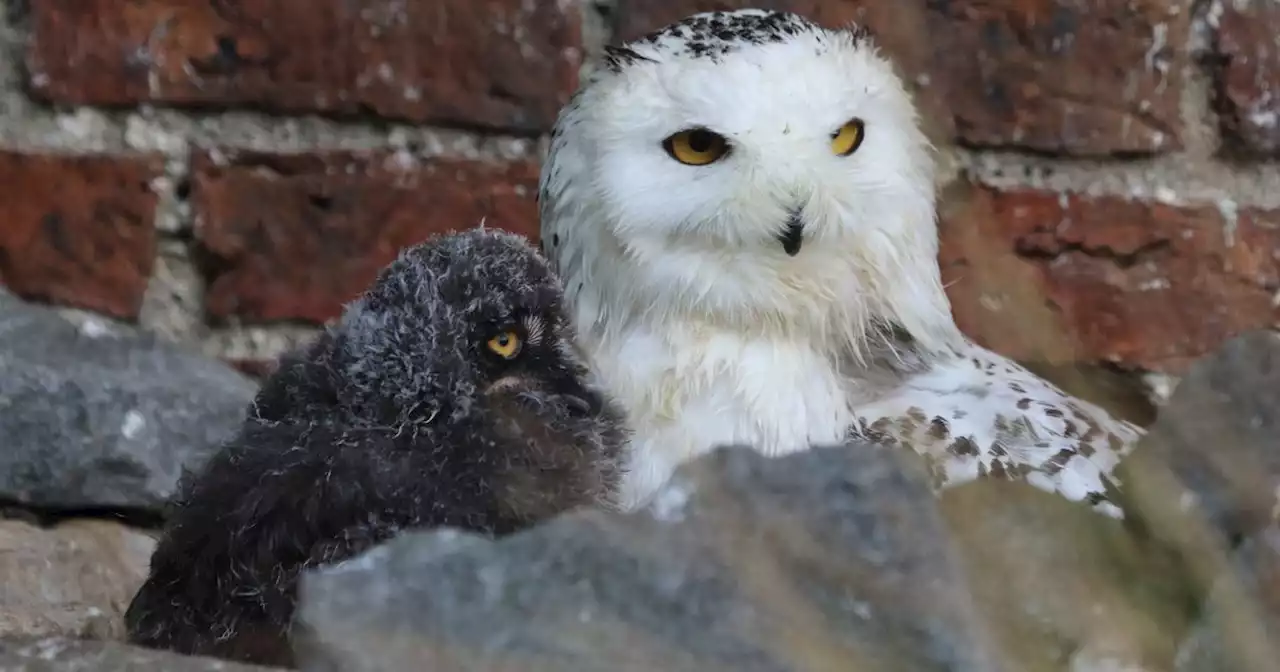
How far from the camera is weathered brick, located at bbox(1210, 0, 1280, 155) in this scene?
77 centimetres

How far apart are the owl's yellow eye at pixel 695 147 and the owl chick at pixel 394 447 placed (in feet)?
0.31

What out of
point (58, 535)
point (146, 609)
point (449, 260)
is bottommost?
point (58, 535)

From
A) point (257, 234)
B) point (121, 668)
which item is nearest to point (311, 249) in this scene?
point (257, 234)

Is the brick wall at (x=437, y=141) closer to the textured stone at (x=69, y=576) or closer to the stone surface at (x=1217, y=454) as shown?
the textured stone at (x=69, y=576)

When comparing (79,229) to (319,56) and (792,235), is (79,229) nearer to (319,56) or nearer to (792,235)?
(319,56)

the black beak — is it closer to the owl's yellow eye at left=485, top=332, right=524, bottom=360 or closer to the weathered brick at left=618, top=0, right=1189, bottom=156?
the owl's yellow eye at left=485, top=332, right=524, bottom=360

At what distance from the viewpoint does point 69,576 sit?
21.8 inches

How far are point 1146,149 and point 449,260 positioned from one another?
521 mm

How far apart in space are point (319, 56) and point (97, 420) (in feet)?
0.87

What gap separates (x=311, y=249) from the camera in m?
0.81

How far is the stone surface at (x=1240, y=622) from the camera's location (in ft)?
Answer: 0.76

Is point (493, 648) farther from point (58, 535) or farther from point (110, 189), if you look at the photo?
point (110, 189)

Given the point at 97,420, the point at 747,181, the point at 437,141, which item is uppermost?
the point at 747,181

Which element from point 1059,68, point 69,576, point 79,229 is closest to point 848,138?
point 1059,68
